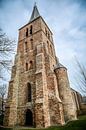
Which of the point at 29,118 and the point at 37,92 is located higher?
the point at 37,92

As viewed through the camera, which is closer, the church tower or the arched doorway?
the church tower

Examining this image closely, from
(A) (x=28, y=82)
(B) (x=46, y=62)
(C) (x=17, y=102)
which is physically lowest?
(C) (x=17, y=102)

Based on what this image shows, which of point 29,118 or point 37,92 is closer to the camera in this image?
point 37,92

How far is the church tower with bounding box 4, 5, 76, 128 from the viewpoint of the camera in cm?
1366

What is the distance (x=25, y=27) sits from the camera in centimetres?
2481

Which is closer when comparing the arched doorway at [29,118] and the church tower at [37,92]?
the church tower at [37,92]

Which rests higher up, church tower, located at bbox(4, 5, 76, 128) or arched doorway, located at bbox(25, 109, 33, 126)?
church tower, located at bbox(4, 5, 76, 128)

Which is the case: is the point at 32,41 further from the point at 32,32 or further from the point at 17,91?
the point at 17,91

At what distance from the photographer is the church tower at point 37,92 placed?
1366cm

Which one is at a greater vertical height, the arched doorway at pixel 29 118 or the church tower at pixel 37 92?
the church tower at pixel 37 92

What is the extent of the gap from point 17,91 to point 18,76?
7.90 feet

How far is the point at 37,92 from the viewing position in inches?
574

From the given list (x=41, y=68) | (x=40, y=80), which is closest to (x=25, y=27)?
(x=41, y=68)

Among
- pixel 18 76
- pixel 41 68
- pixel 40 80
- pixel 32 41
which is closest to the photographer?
pixel 40 80
